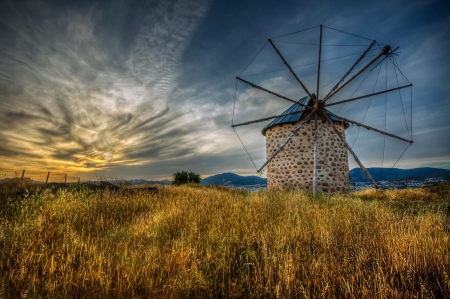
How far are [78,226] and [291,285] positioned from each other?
3999 millimetres

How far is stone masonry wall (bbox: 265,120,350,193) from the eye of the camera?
14.7m

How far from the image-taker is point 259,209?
604 cm

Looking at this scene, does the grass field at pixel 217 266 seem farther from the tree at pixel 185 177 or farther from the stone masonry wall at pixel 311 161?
the tree at pixel 185 177

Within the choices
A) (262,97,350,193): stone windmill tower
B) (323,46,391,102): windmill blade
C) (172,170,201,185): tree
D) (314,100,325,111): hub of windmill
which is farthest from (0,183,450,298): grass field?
(172,170,201,185): tree

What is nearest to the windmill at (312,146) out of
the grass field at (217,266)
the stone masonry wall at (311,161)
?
the stone masonry wall at (311,161)

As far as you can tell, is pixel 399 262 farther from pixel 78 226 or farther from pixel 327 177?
pixel 327 177

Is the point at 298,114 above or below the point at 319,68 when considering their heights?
below

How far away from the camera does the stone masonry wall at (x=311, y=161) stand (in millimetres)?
14680

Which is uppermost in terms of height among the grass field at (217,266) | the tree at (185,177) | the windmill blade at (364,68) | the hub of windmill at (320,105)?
the windmill blade at (364,68)

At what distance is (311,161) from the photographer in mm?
14867

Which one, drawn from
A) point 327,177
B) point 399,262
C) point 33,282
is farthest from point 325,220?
point 327,177

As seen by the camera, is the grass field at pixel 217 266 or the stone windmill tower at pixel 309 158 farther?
the stone windmill tower at pixel 309 158

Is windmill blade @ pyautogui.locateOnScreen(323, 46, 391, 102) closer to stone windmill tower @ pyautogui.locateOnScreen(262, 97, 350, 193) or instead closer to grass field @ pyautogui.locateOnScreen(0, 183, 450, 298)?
stone windmill tower @ pyautogui.locateOnScreen(262, 97, 350, 193)

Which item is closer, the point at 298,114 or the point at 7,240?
the point at 7,240
